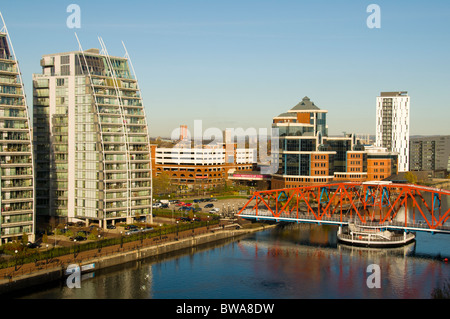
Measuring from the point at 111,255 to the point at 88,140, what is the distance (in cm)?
1638

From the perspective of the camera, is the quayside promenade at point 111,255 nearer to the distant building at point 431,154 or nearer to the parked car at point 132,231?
the parked car at point 132,231

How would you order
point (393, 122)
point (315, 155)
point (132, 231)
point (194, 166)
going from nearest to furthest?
point (132, 231) → point (315, 155) → point (194, 166) → point (393, 122)

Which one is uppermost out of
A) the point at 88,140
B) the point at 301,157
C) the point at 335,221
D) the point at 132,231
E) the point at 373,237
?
the point at 88,140

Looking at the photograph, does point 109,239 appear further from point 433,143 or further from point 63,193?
point 433,143

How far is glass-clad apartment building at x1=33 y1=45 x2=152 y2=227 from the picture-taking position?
206 ft

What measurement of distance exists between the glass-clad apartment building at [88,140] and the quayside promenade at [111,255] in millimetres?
7448

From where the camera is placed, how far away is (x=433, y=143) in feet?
568

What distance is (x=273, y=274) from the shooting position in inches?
1956

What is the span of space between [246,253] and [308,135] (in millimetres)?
40852

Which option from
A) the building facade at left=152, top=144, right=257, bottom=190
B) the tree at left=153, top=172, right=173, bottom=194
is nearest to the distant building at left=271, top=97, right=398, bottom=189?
the tree at left=153, top=172, right=173, bottom=194

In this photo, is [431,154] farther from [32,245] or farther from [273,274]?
[32,245]

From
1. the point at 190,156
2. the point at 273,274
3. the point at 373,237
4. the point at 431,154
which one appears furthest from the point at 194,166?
the point at 431,154

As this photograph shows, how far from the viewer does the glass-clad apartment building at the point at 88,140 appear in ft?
206

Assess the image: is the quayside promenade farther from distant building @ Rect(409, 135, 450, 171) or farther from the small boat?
distant building @ Rect(409, 135, 450, 171)
